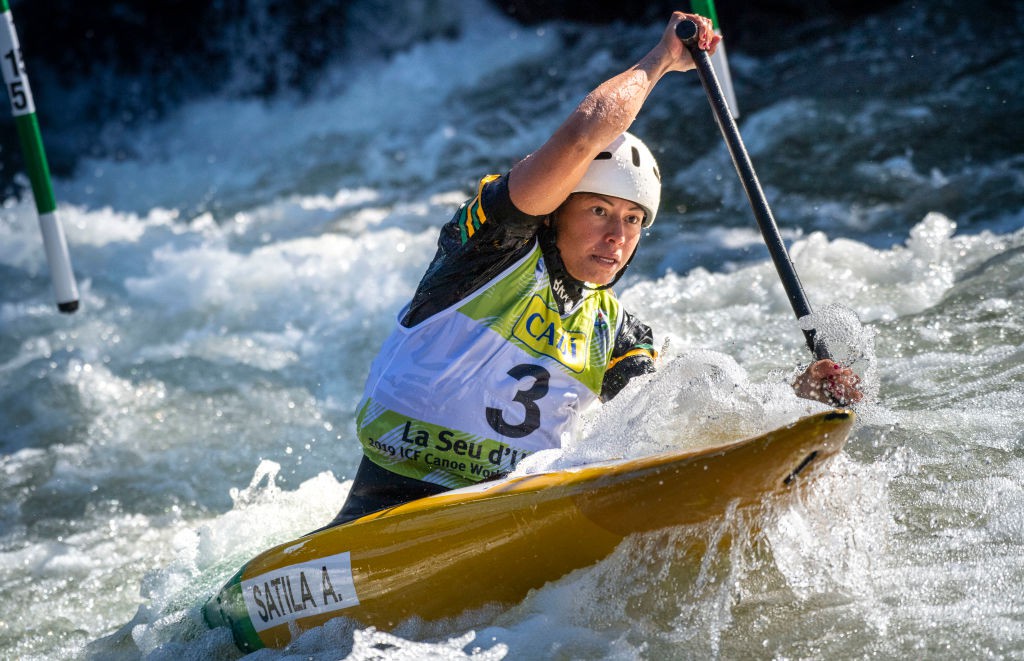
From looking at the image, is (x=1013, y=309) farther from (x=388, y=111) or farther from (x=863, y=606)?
(x=388, y=111)

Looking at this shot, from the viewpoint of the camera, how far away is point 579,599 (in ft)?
9.62

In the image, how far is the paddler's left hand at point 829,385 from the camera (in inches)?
126

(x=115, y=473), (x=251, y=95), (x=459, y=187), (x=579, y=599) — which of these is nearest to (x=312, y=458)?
(x=115, y=473)

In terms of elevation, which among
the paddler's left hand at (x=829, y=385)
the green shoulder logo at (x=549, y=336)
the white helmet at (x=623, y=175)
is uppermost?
the white helmet at (x=623, y=175)

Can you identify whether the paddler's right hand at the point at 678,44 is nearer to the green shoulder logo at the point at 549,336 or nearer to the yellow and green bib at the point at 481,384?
the yellow and green bib at the point at 481,384

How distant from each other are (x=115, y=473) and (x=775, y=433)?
378 cm

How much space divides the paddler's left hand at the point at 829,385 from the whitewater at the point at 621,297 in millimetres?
97

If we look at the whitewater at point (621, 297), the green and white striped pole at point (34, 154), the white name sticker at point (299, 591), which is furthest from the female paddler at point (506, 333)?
the green and white striped pole at point (34, 154)

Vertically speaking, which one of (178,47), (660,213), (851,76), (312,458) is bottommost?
(312,458)

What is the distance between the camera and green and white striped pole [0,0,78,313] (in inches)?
220

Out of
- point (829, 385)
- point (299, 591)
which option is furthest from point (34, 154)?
point (829, 385)

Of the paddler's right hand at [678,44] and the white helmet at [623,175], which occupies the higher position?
the paddler's right hand at [678,44]

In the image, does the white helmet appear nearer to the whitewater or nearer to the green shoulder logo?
the green shoulder logo

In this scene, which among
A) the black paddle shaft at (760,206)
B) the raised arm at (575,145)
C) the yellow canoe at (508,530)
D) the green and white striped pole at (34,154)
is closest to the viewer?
the yellow canoe at (508,530)
